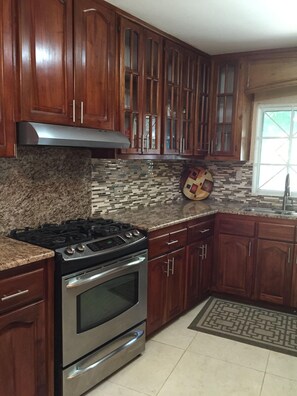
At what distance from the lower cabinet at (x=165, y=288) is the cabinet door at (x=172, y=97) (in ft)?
3.17

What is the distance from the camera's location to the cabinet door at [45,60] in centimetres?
179

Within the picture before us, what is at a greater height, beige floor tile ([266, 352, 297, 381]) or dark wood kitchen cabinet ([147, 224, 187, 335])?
dark wood kitchen cabinet ([147, 224, 187, 335])

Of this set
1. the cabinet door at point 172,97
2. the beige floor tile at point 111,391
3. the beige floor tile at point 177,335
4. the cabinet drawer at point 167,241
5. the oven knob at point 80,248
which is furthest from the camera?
the cabinet door at point 172,97

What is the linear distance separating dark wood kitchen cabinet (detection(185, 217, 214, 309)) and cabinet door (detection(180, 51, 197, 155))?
75 centimetres

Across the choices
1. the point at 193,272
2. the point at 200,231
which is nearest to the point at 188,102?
the point at 200,231

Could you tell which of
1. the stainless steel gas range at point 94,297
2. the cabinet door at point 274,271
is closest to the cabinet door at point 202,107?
the cabinet door at point 274,271

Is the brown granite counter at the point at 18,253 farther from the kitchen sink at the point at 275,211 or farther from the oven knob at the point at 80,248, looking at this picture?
the kitchen sink at the point at 275,211

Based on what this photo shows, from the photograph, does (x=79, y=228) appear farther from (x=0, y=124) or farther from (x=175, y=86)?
(x=175, y=86)

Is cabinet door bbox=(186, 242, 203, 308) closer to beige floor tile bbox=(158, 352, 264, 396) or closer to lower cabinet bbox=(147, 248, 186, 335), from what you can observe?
lower cabinet bbox=(147, 248, 186, 335)

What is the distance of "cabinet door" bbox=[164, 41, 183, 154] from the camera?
293 cm

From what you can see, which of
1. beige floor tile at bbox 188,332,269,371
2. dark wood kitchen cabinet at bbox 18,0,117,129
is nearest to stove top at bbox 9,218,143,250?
dark wood kitchen cabinet at bbox 18,0,117,129

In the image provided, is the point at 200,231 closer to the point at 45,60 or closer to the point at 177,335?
the point at 177,335

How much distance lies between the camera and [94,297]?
1993 millimetres

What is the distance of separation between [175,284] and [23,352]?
1.41m
